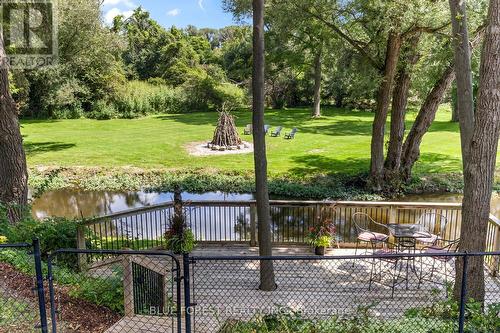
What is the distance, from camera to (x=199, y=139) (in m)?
24.0

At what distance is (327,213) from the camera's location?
8562 mm

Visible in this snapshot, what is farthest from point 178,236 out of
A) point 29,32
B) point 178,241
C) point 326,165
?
point 29,32

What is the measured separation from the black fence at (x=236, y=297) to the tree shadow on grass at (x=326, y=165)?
9.75m

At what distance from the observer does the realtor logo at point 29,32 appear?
16797 millimetres

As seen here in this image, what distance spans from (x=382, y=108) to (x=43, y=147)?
55.8ft

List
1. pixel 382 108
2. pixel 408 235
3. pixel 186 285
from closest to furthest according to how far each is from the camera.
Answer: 1. pixel 186 285
2. pixel 408 235
3. pixel 382 108

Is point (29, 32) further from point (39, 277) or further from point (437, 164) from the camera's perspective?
point (437, 164)

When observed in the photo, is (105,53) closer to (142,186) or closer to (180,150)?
(180,150)

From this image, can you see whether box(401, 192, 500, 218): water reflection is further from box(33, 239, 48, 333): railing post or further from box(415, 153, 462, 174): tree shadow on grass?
box(33, 239, 48, 333): railing post

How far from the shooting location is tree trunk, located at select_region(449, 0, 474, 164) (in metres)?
5.50

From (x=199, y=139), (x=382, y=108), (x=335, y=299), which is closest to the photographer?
(x=335, y=299)

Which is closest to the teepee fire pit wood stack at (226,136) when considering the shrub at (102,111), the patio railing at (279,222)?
the patio railing at (279,222)

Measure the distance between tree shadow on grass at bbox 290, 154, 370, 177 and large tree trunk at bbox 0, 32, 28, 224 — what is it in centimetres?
1097

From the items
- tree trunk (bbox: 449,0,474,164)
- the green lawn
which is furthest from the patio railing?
the green lawn
